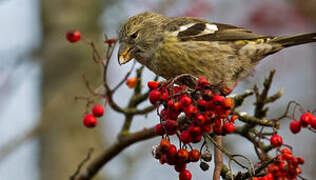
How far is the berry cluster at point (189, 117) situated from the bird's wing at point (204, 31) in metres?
1.32

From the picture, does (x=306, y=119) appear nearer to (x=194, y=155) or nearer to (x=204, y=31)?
(x=194, y=155)

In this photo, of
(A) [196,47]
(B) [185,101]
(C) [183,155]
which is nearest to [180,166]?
(C) [183,155]

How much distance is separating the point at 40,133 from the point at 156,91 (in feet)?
10.5

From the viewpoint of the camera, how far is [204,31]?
3.51 metres

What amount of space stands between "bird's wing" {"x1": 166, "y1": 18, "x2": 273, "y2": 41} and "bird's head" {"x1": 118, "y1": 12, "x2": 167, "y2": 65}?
0.14 meters

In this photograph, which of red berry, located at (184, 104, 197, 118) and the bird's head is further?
the bird's head

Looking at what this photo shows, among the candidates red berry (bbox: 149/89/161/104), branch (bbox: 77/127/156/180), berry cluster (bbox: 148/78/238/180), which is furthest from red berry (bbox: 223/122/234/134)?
branch (bbox: 77/127/156/180)

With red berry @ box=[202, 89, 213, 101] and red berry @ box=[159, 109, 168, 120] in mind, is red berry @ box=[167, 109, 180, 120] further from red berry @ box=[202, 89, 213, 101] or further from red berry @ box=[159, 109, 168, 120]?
red berry @ box=[202, 89, 213, 101]

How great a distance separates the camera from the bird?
3.22 meters

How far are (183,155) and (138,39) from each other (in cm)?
147

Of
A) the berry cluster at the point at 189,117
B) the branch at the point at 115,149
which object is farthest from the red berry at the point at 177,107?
the branch at the point at 115,149

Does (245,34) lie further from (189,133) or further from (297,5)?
(297,5)

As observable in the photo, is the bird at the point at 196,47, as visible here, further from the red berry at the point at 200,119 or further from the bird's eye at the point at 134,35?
the red berry at the point at 200,119

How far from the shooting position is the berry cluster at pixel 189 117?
2035 mm
